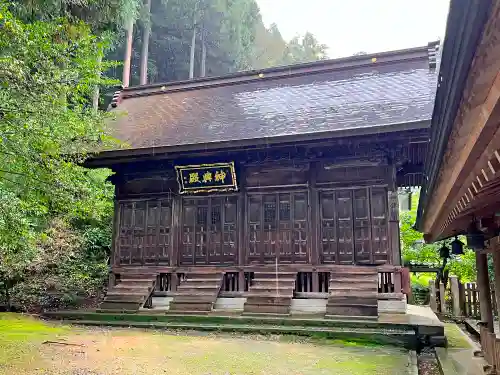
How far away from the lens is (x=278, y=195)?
9430mm

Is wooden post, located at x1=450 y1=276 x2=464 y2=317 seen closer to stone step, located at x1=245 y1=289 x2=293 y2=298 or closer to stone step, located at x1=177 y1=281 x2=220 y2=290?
stone step, located at x1=245 y1=289 x2=293 y2=298

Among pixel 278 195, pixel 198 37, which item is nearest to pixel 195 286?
pixel 278 195

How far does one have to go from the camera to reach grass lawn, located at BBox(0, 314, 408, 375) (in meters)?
5.12

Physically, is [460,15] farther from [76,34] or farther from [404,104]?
[76,34]

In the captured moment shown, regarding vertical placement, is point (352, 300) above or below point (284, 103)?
below

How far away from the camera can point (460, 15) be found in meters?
1.41

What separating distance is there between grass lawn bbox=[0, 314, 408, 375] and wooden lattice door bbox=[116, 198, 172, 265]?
2.56 meters

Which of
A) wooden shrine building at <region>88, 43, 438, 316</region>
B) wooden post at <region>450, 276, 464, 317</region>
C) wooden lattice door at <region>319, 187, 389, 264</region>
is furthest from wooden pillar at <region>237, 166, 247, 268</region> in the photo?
wooden post at <region>450, 276, 464, 317</region>

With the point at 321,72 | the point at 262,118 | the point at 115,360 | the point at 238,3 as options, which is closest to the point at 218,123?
the point at 262,118

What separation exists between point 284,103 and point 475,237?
265 inches

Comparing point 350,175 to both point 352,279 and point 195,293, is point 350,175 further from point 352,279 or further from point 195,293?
point 195,293

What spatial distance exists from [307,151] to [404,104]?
2.40 m

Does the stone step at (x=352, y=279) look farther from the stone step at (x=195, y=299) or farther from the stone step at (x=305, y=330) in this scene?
the stone step at (x=195, y=299)

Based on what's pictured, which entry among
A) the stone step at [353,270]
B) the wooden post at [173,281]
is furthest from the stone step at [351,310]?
the wooden post at [173,281]
